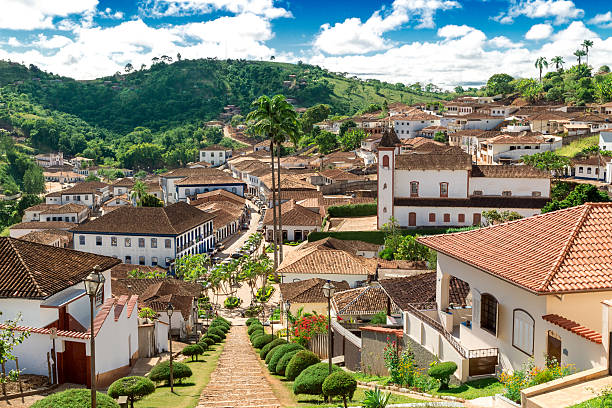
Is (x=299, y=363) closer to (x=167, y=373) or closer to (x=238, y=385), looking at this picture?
(x=238, y=385)

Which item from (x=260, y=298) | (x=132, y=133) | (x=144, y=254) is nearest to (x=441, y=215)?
(x=260, y=298)

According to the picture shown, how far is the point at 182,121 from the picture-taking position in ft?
587

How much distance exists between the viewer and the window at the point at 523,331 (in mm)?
15594

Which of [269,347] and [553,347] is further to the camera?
[269,347]

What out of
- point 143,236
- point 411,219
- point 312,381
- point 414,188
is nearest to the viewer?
point 312,381

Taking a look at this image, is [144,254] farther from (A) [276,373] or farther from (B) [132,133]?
(B) [132,133]

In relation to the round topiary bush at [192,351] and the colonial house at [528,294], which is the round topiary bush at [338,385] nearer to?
the colonial house at [528,294]

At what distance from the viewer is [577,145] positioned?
78.8 metres

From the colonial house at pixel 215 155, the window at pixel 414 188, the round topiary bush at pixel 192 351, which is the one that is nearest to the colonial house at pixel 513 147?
the window at pixel 414 188

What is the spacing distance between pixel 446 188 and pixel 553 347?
3919cm

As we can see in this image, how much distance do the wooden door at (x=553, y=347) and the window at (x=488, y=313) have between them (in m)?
2.40

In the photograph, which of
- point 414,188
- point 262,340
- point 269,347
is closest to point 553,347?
point 269,347

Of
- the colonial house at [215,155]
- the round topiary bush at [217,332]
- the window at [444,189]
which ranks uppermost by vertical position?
the colonial house at [215,155]

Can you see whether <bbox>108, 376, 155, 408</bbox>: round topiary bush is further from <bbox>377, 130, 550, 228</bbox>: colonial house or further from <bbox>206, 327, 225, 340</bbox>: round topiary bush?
<bbox>377, 130, 550, 228</bbox>: colonial house
